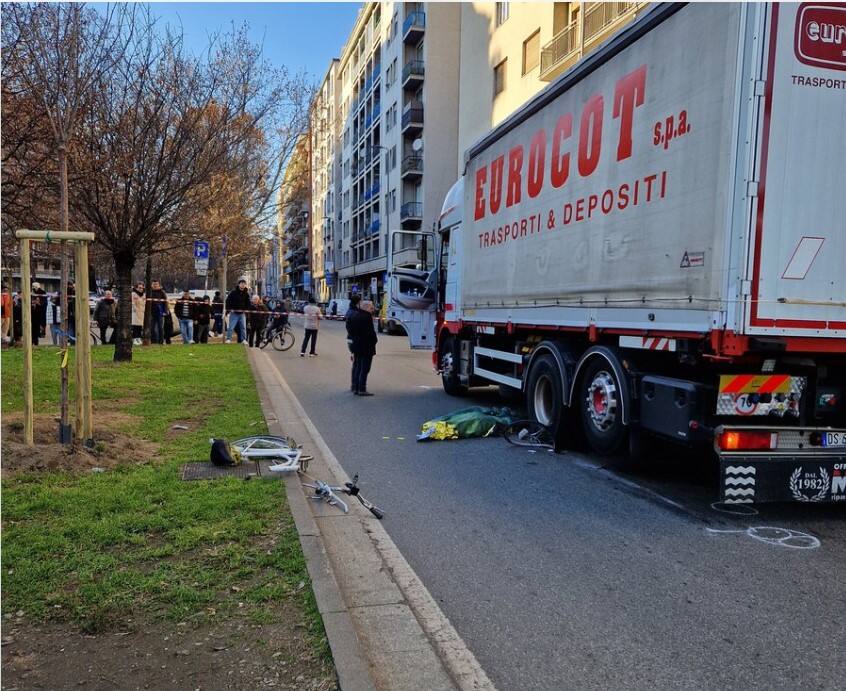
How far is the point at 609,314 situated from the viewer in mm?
6273

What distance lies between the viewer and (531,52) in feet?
95.8

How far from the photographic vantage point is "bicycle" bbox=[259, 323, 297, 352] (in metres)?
20.0

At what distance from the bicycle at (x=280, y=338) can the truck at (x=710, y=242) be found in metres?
13.6

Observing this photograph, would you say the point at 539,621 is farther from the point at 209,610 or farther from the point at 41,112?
the point at 41,112

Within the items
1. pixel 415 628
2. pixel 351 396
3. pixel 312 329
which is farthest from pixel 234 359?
pixel 415 628

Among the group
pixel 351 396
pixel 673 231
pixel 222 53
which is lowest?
pixel 351 396

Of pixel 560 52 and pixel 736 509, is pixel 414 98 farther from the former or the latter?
pixel 736 509

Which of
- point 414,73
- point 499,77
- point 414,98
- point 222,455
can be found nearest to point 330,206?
point 414,98

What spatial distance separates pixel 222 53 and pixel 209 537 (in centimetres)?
1052

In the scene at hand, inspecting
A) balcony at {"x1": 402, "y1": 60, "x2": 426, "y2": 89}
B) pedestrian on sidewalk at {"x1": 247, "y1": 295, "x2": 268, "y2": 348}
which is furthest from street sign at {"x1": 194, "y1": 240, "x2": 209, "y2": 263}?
balcony at {"x1": 402, "y1": 60, "x2": 426, "y2": 89}

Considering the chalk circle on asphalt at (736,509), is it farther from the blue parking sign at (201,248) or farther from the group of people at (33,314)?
the group of people at (33,314)

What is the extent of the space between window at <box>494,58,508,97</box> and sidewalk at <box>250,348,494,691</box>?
2996 centimetres

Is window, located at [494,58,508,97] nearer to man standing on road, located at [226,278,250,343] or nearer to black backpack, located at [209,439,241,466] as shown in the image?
man standing on road, located at [226,278,250,343]

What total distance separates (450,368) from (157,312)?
41.2ft
